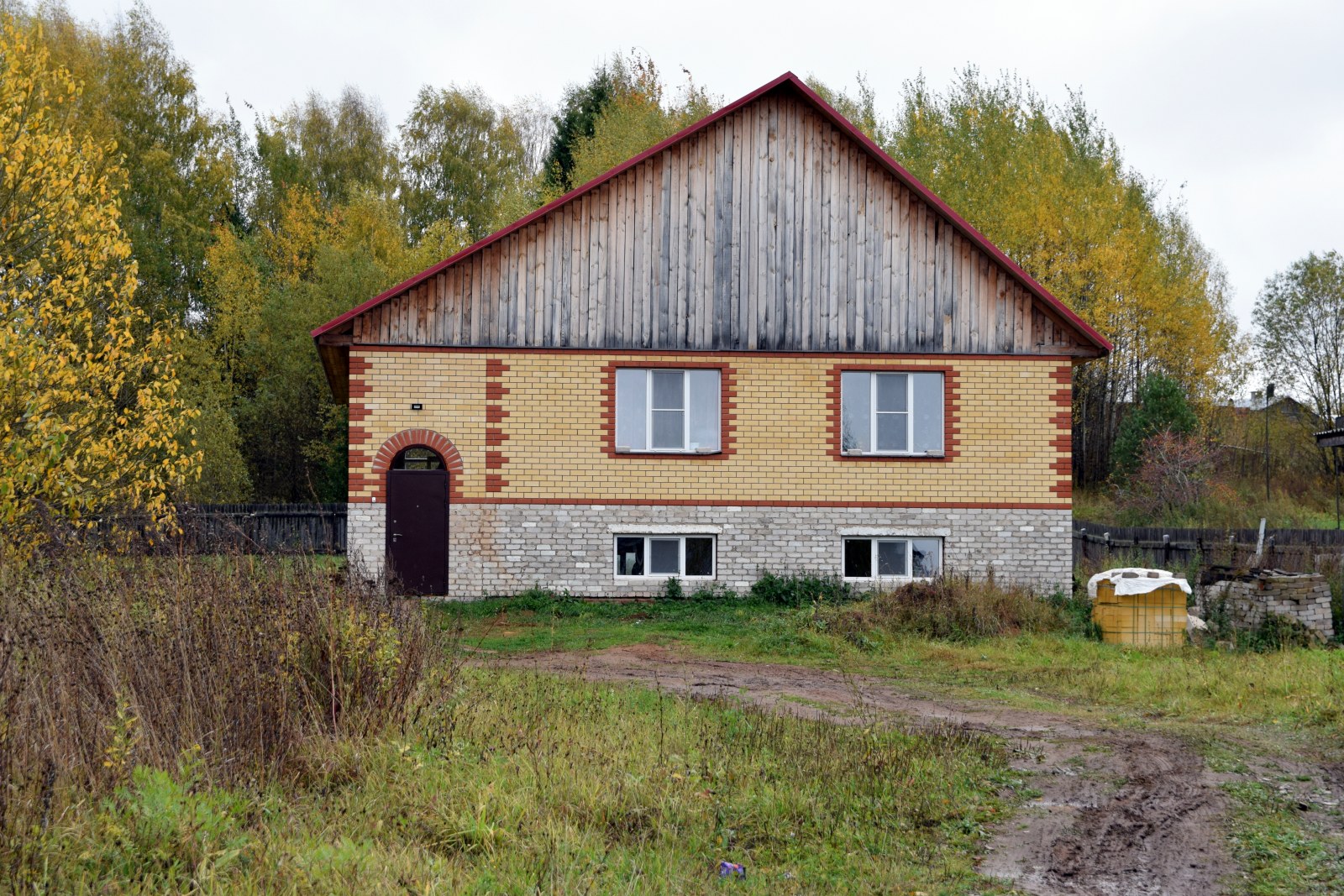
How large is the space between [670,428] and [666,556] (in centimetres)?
197

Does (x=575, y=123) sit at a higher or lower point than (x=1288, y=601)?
higher

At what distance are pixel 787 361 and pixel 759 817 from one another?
12173 millimetres

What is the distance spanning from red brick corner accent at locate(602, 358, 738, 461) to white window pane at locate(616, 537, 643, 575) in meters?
1.32

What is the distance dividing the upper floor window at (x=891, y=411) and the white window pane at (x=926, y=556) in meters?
1.42

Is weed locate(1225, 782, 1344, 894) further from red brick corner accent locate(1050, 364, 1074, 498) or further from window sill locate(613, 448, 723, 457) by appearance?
window sill locate(613, 448, 723, 457)

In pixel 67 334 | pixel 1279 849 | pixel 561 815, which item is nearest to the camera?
pixel 561 815

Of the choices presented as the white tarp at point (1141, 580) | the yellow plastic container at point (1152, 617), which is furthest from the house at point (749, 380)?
the yellow plastic container at point (1152, 617)

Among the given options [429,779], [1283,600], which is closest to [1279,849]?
[429,779]

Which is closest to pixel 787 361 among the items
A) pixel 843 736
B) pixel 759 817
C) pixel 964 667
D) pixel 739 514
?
pixel 739 514

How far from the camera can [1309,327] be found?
43094mm

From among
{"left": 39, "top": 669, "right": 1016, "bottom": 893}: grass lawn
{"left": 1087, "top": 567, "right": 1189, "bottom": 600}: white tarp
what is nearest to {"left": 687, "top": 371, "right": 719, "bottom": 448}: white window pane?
{"left": 1087, "top": 567, "right": 1189, "bottom": 600}: white tarp

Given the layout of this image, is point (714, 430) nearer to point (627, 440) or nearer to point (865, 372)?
point (627, 440)

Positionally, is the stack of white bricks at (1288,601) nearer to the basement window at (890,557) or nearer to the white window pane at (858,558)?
the basement window at (890,557)

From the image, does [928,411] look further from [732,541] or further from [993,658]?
[993,658]
